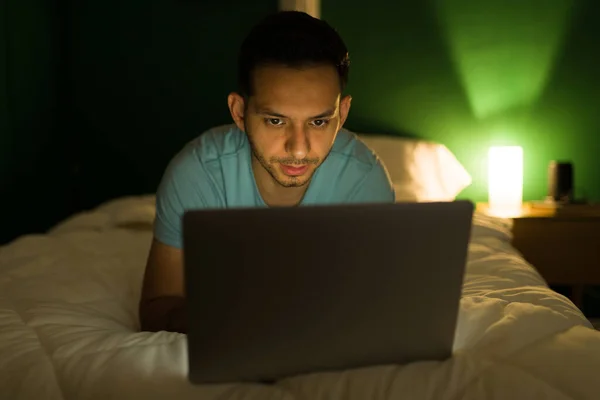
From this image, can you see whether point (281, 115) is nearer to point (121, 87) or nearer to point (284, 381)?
point (284, 381)

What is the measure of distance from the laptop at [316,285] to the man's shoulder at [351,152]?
1.96 feet

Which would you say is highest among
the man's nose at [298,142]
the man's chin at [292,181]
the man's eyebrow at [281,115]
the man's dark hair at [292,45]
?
the man's dark hair at [292,45]

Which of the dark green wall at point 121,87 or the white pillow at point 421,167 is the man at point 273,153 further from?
the dark green wall at point 121,87

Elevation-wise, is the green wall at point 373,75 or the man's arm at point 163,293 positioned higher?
the green wall at point 373,75

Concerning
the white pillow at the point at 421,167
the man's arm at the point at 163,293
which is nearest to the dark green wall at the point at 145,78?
the white pillow at the point at 421,167

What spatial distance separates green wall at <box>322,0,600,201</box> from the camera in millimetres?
2854

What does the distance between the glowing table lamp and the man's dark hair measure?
4.92 feet

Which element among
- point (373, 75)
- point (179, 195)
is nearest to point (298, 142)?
point (179, 195)

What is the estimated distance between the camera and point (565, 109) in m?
2.87

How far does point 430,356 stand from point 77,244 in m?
1.30

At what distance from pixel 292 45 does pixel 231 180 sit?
0.32m

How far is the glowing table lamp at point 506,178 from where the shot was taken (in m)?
2.60

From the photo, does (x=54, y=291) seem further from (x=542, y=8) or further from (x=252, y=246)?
(x=542, y=8)

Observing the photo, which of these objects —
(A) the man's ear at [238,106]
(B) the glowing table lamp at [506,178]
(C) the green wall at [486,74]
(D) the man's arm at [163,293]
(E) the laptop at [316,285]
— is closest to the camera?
(E) the laptop at [316,285]
